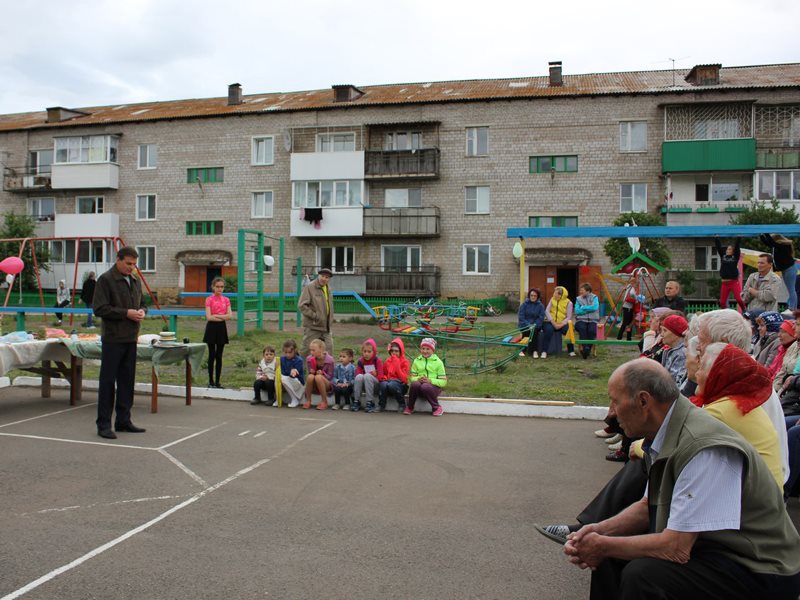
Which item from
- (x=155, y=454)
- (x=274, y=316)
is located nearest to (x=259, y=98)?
(x=274, y=316)

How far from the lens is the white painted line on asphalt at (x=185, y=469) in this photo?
5773 mm

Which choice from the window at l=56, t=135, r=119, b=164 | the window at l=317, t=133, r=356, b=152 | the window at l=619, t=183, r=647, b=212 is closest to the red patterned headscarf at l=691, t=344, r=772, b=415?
the window at l=619, t=183, r=647, b=212

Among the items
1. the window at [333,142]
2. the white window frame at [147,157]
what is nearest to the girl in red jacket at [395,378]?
the window at [333,142]

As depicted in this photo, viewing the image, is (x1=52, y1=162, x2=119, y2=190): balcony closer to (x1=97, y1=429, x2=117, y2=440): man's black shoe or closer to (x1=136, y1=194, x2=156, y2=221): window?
(x1=136, y1=194, x2=156, y2=221): window

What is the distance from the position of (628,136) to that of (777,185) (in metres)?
7.52

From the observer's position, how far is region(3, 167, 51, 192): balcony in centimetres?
4175

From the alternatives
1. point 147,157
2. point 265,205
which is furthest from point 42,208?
point 265,205

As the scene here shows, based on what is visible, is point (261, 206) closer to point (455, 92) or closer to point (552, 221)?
point (455, 92)

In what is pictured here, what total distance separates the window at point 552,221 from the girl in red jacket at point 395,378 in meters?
26.6

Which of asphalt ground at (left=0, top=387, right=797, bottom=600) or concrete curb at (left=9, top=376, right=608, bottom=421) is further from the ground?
concrete curb at (left=9, top=376, right=608, bottom=421)

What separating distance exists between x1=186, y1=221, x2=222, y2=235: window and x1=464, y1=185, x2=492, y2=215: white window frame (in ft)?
47.9

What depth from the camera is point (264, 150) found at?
128ft

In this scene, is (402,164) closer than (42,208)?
Yes

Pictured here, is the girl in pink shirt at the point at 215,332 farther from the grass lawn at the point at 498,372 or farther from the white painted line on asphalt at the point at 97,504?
the white painted line on asphalt at the point at 97,504
